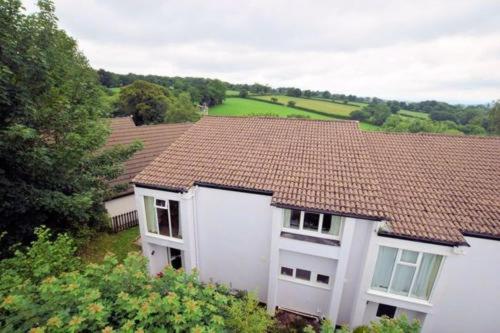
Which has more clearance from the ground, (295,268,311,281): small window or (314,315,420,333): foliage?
(314,315,420,333): foliage

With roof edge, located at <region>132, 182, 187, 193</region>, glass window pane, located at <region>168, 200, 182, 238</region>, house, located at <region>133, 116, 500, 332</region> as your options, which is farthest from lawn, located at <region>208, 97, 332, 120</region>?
roof edge, located at <region>132, 182, 187, 193</region>

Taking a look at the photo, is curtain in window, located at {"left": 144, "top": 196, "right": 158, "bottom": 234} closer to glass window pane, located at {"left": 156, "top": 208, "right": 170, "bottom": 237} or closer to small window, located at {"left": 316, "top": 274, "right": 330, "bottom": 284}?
glass window pane, located at {"left": 156, "top": 208, "right": 170, "bottom": 237}

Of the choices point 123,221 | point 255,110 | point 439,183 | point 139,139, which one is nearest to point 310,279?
point 439,183

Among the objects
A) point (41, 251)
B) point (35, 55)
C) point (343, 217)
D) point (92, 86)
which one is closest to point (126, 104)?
point (92, 86)

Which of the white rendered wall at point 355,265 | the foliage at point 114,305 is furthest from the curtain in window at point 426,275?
the foliage at point 114,305

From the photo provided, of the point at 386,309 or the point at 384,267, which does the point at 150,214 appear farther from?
the point at 386,309

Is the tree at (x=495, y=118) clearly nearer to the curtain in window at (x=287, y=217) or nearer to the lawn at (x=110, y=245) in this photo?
the curtain in window at (x=287, y=217)
